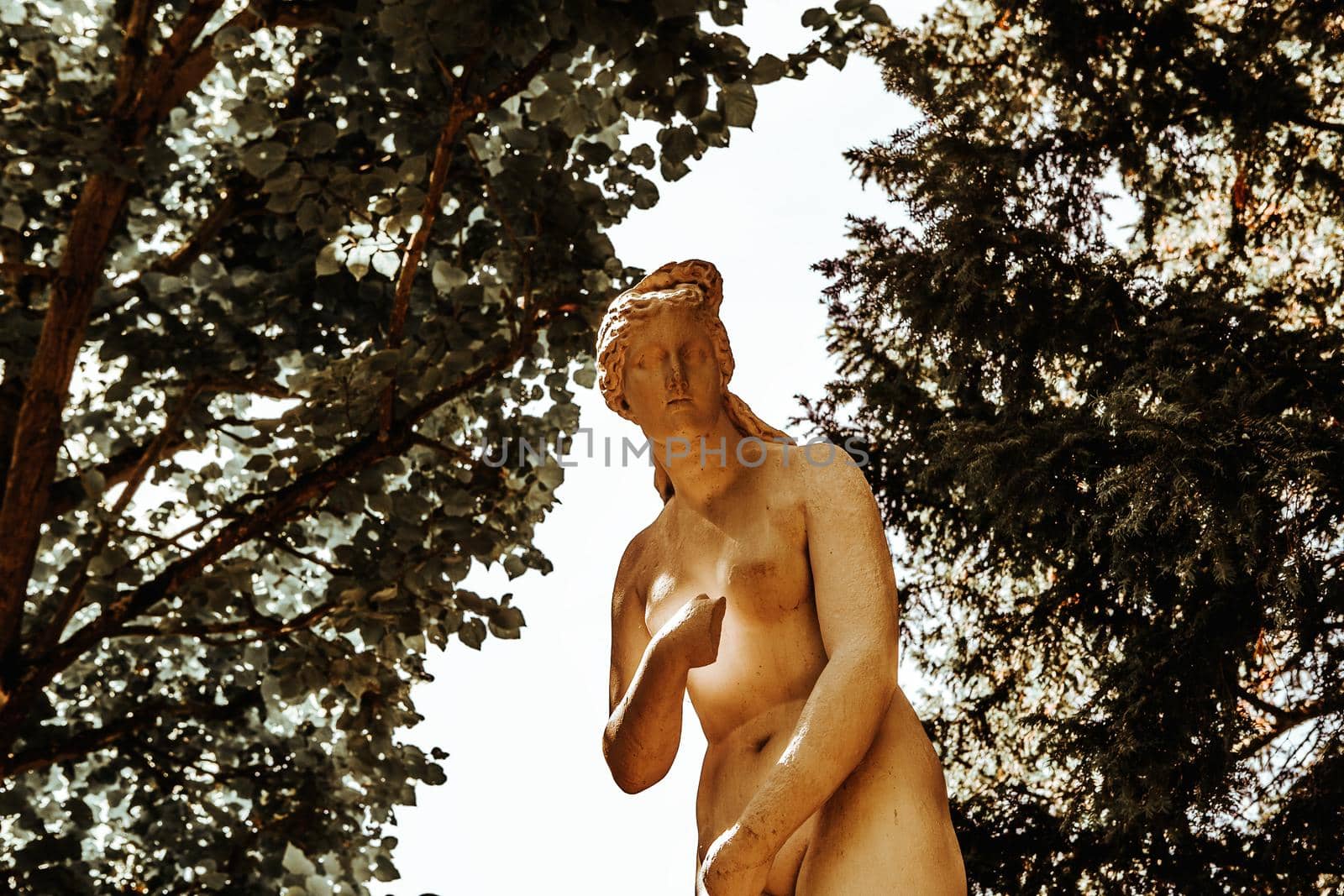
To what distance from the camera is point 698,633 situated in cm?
250

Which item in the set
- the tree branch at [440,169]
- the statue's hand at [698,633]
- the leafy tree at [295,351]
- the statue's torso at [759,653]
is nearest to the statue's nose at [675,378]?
the statue's torso at [759,653]

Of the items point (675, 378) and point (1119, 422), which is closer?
point (675, 378)

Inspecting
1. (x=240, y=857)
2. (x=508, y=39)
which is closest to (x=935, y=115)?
(x=508, y=39)

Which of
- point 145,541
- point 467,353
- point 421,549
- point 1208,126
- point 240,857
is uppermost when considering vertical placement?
point 1208,126

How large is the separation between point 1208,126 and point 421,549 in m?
4.50

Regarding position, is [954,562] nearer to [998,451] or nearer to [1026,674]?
[1026,674]

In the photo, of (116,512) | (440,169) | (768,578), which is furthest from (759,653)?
(116,512)

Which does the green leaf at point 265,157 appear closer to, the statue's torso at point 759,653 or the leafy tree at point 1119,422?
the statue's torso at point 759,653

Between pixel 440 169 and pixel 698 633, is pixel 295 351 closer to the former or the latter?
pixel 440 169

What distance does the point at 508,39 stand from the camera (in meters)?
3.92

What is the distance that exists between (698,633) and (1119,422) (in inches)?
148

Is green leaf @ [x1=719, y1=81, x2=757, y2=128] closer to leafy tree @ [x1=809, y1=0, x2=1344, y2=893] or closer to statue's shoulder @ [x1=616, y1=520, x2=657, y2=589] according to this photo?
statue's shoulder @ [x1=616, y1=520, x2=657, y2=589]

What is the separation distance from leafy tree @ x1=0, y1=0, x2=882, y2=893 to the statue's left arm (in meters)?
1.47

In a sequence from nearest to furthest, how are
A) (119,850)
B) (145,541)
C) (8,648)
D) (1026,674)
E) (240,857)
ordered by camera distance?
(8,648)
(240,857)
(119,850)
(145,541)
(1026,674)
